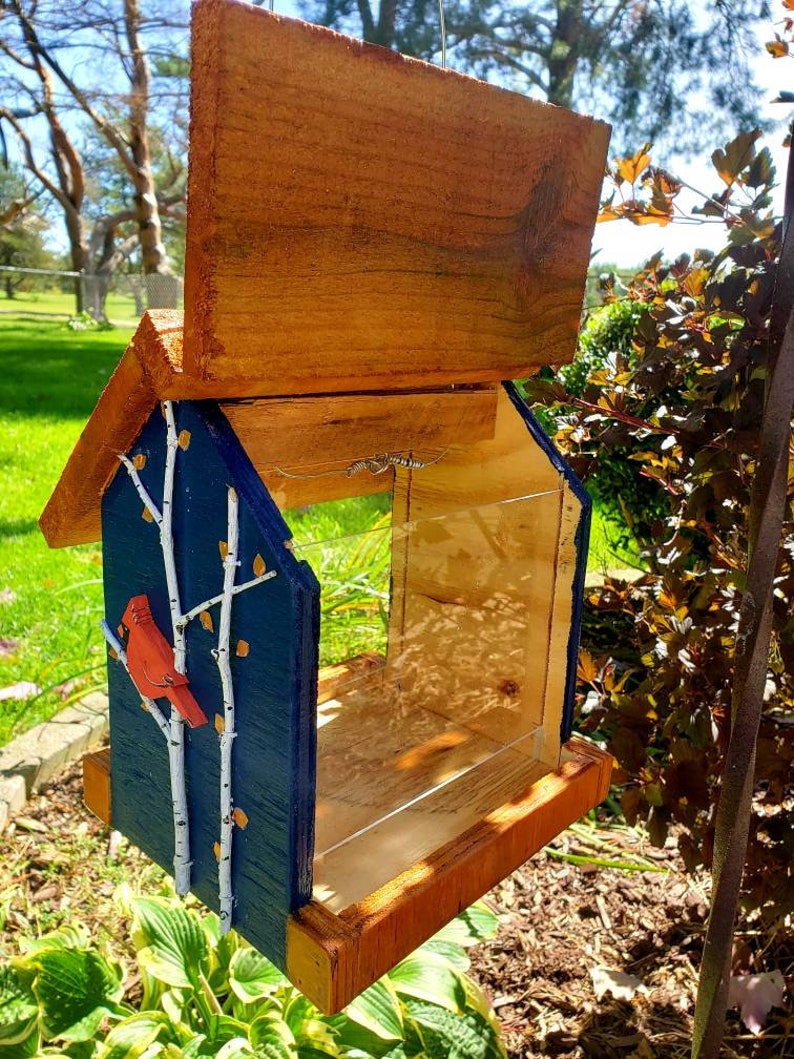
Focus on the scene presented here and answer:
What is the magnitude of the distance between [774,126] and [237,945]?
7.34 m

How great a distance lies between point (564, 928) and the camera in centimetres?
177

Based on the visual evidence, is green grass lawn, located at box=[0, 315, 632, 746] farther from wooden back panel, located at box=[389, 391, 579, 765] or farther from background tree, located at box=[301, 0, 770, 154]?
background tree, located at box=[301, 0, 770, 154]

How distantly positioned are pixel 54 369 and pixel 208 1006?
7.68 m

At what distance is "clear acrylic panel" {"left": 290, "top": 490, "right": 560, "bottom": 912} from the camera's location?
1.00 metres

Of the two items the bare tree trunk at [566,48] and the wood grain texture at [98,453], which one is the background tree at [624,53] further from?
the wood grain texture at [98,453]

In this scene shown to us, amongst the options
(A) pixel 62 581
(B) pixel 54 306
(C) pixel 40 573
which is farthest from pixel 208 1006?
(B) pixel 54 306

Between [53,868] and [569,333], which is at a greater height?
[569,333]

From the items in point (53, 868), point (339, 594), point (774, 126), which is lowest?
point (53, 868)

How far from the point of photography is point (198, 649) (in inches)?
32.2

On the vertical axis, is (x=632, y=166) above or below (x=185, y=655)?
above

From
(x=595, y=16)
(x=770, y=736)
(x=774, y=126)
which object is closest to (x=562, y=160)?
(x=770, y=736)

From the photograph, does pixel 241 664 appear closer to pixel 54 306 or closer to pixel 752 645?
pixel 752 645

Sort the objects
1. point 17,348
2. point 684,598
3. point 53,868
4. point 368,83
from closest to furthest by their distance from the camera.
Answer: point 368,83 < point 684,598 < point 53,868 < point 17,348

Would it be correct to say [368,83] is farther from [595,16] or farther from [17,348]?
[17,348]
